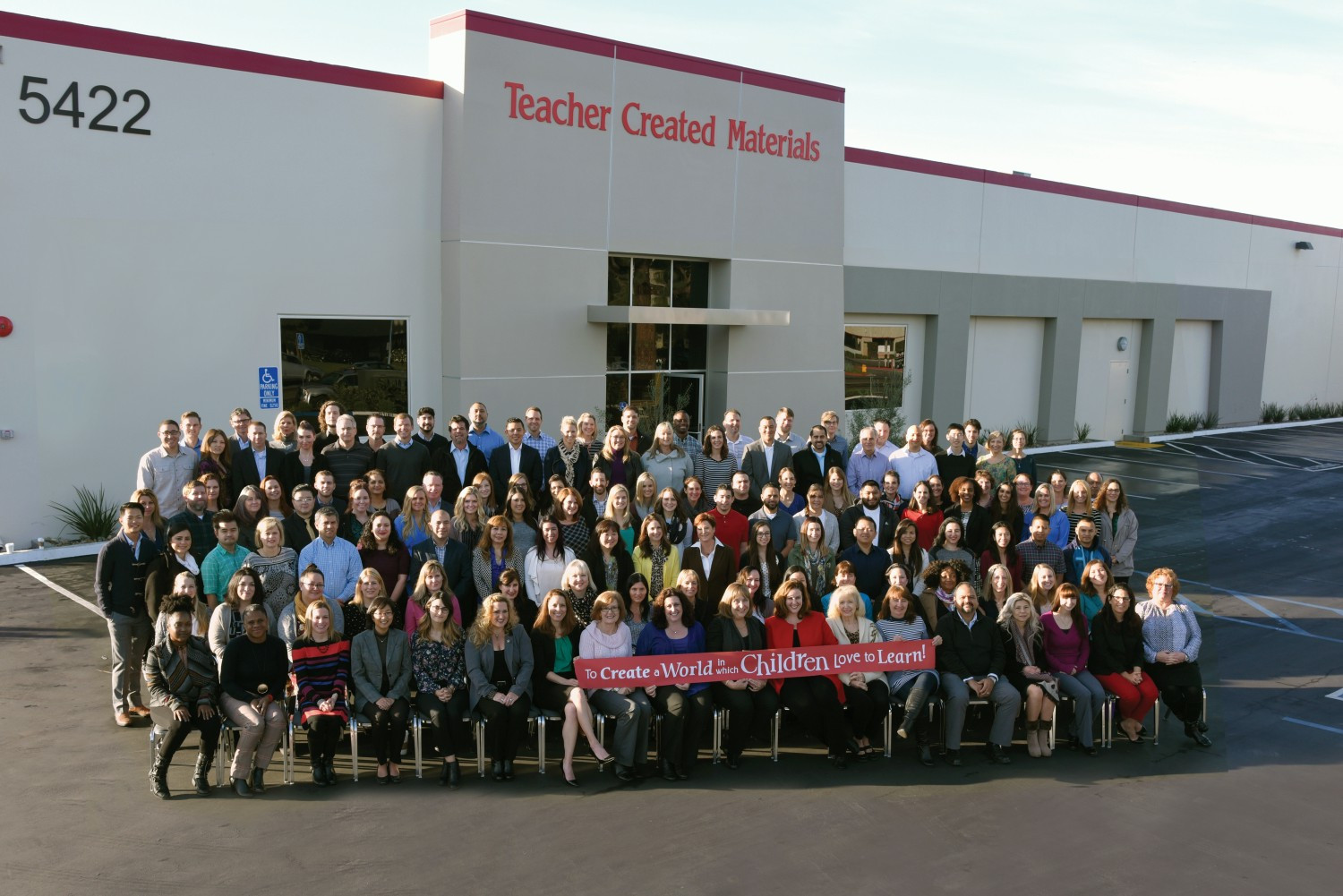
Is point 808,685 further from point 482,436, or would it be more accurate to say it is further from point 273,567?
point 482,436

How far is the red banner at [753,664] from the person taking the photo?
24.9 feet

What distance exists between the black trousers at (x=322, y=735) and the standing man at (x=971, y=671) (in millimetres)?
4345

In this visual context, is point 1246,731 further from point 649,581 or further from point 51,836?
point 51,836

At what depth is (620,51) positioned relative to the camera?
1662cm

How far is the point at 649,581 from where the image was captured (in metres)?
8.62

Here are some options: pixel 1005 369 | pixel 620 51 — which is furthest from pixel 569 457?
pixel 1005 369

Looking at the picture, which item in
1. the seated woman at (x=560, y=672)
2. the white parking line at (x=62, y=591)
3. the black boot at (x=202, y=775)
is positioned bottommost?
the black boot at (x=202, y=775)

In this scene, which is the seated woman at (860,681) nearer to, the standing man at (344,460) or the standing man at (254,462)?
the standing man at (344,460)

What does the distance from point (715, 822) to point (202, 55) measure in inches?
461

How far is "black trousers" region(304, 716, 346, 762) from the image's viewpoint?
709cm

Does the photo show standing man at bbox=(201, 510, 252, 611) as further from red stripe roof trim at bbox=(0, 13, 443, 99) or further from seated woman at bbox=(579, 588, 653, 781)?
red stripe roof trim at bbox=(0, 13, 443, 99)

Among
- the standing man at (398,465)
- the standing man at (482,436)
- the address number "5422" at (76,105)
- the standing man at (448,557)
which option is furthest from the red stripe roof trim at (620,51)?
the standing man at (448,557)

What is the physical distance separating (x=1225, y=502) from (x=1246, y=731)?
12.7 m

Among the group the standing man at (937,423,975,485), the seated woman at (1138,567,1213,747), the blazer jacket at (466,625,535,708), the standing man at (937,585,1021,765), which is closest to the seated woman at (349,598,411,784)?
the blazer jacket at (466,625,535,708)
